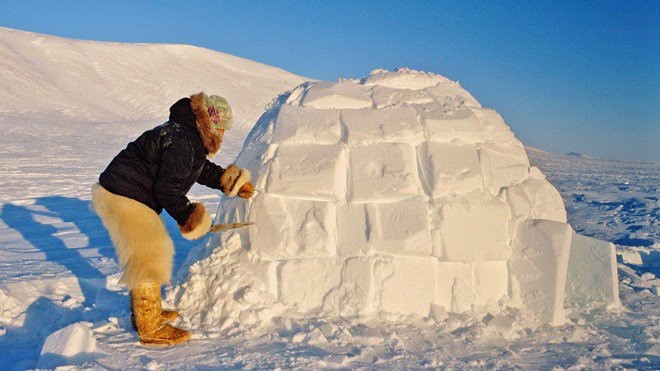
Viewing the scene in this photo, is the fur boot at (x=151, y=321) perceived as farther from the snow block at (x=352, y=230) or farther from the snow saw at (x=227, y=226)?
the snow block at (x=352, y=230)

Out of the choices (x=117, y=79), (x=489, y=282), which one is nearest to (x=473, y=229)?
(x=489, y=282)

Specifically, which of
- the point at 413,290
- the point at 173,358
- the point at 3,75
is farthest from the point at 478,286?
the point at 3,75

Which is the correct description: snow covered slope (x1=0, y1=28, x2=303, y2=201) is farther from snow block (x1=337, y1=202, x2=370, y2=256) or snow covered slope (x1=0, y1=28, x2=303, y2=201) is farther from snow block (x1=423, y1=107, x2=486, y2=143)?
snow block (x1=423, y1=107, x2=486, y2=143)

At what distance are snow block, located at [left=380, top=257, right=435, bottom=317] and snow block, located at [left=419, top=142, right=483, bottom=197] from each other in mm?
Answer: 448

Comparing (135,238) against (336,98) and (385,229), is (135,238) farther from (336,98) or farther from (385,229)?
(336,98)

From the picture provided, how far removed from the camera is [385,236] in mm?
3357

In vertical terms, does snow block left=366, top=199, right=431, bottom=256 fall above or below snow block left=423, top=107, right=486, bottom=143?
below

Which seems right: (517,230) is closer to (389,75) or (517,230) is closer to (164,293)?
(389,75)

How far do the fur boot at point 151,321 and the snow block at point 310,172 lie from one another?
96 cm

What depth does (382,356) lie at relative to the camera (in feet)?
9.24

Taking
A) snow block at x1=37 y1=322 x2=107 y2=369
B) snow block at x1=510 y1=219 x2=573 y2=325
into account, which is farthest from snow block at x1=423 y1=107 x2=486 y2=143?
snow block at x1=37 y1=322 x2=107 y2=369

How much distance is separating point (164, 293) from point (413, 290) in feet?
5.16

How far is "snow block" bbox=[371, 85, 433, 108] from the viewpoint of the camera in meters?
3.96

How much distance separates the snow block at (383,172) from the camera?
3445 mm
